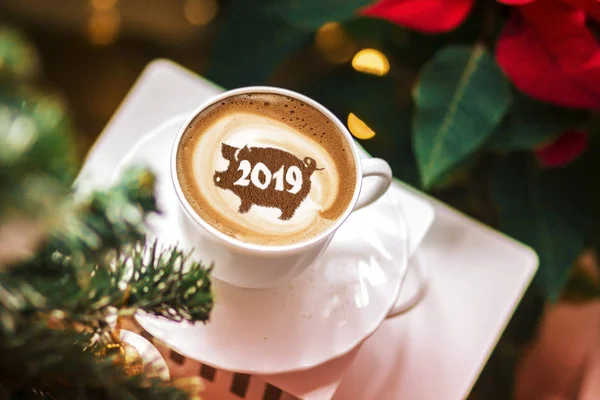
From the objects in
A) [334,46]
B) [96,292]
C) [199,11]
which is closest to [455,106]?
[96,292]

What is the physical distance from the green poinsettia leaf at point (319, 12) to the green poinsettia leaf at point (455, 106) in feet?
0.36

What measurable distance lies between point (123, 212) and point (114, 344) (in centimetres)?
11

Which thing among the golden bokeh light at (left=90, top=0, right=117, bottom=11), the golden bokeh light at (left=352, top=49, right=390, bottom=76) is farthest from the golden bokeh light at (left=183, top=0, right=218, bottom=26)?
the golden bokeh light at (left=352, top=49, right=390, bottom=76)

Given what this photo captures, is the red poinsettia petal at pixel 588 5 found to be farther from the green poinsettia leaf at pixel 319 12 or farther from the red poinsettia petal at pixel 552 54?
the green poinsettia leaf at pixel 319 12

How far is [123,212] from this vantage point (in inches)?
12.4

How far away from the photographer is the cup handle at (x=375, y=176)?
1.62 ft

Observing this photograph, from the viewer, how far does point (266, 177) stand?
A: 1.56ft

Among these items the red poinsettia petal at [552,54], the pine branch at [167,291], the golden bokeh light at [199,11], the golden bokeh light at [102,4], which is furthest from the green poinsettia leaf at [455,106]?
the golden bokeh light at [102,4]

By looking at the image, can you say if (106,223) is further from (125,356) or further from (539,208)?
(539,208)

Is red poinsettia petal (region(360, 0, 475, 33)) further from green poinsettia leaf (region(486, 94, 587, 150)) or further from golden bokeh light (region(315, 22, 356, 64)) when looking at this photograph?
golden bokeh light (region(315, 22, 356, 64))

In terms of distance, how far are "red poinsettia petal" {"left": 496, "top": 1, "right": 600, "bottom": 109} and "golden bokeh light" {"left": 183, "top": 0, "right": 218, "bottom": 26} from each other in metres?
0.75

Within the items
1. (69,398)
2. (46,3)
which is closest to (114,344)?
(69,398)

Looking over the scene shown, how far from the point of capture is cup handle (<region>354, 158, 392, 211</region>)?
0.49 metres

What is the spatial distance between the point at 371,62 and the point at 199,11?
618mm
